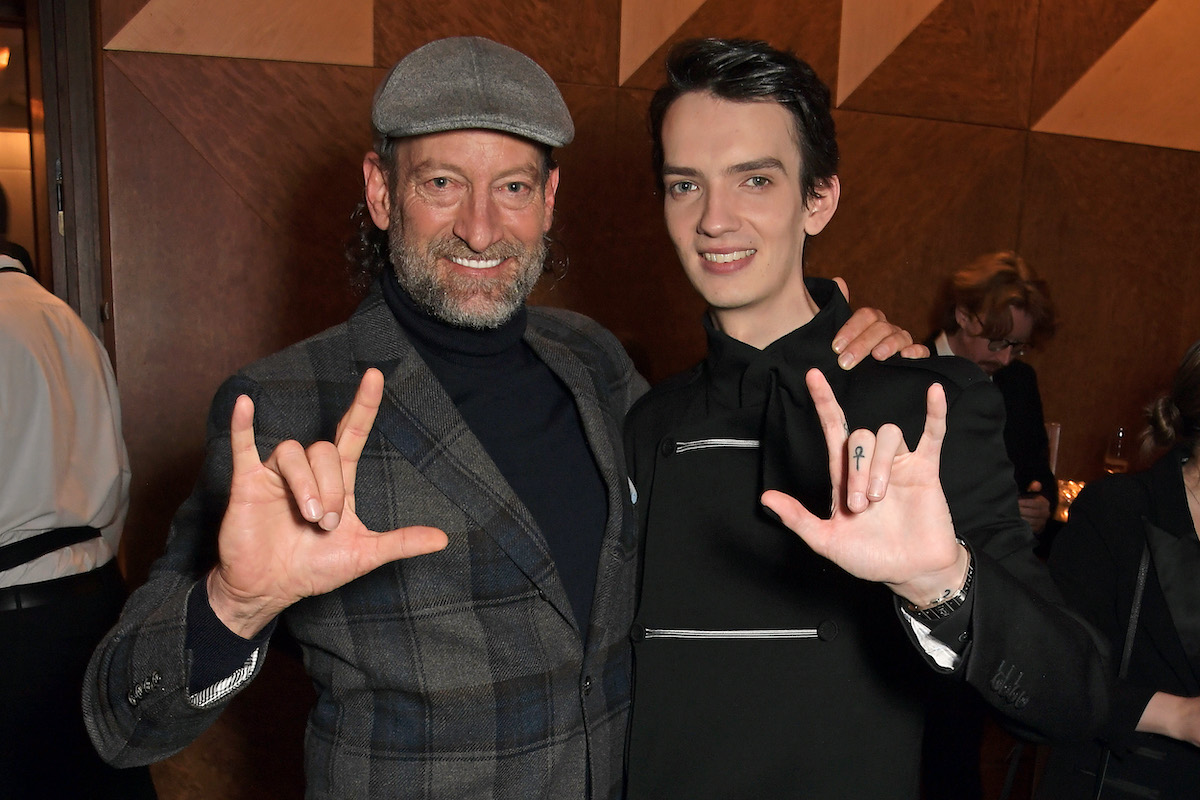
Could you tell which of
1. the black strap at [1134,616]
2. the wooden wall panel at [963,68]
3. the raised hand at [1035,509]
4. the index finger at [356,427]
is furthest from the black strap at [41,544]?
the wooden wall panel at [963,68]

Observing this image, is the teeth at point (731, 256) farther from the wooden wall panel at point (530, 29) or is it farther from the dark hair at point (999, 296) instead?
Answer: the dark hair at point (999, 296)

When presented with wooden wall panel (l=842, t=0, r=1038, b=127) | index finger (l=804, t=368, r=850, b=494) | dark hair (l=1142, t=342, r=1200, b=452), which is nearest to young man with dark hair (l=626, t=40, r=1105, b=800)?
index finger (l=804, t=368, r=850, b=494)

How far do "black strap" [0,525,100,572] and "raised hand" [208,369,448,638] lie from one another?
5.32ft

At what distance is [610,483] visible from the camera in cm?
167

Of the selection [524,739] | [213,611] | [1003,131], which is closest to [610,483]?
[524,739]

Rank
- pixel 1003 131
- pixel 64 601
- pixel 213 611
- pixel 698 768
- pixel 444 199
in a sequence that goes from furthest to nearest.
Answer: pixel 1003 131, pixel 64 601, pixel 444 199, pixel 698 768, pixel 213 611

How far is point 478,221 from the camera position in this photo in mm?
1657

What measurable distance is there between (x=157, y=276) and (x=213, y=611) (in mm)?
2042

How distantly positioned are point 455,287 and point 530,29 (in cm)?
192

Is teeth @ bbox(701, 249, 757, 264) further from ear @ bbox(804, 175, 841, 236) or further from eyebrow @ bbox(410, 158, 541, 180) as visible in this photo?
eyebrow @ bbox(410, 158, 541, 180)

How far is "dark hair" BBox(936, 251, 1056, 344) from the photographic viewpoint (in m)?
3.37

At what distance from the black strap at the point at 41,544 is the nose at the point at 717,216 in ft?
6.37

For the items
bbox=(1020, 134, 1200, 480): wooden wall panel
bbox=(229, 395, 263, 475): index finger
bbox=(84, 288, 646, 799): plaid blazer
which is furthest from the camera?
bbox=(1020, 134, 1200, 480): wooden wall panel

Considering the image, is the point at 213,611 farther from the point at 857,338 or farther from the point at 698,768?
Answer: the point at 857,338
